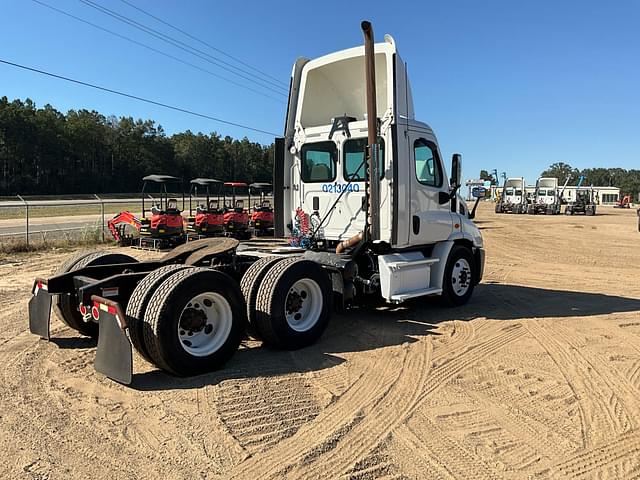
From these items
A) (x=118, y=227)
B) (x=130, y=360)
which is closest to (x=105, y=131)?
(x=118, y=227)

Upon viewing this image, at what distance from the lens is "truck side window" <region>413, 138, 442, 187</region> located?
7891 millimetres

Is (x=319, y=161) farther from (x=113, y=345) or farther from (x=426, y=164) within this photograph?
(x=113, y=345)

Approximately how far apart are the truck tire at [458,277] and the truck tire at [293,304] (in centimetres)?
263

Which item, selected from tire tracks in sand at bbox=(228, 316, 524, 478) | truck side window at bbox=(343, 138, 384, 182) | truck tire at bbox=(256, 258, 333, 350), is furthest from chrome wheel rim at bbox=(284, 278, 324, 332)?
truck side window at bbox=(343, 138, 384, 182)

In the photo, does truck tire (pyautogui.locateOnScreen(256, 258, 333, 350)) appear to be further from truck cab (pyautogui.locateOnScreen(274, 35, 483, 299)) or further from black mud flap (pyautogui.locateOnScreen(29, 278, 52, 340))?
black mud flap (pyautogui.locateOnScreen(29, 278, 52, 340))

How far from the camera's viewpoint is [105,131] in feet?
284

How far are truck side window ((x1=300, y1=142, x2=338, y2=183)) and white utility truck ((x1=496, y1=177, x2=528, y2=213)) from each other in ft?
145

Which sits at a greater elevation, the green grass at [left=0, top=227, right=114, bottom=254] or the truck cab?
the truck cab

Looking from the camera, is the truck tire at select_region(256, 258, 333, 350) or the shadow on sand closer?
the shadow on sand

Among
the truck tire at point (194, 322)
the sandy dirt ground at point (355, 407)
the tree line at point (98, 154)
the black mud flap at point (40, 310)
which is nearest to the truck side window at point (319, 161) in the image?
the sandy dirt ground at point (355, 407)

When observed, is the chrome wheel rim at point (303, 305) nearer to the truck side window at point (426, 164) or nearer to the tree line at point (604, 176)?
the truck side window at point (426, 164)

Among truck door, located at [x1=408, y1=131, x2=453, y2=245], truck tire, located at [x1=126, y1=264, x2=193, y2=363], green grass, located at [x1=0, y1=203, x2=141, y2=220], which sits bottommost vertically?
truck tire, located at [x1=126, y1=264, x2=193, y2=363]

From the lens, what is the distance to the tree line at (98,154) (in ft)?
234

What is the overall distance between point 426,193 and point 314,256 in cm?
206
